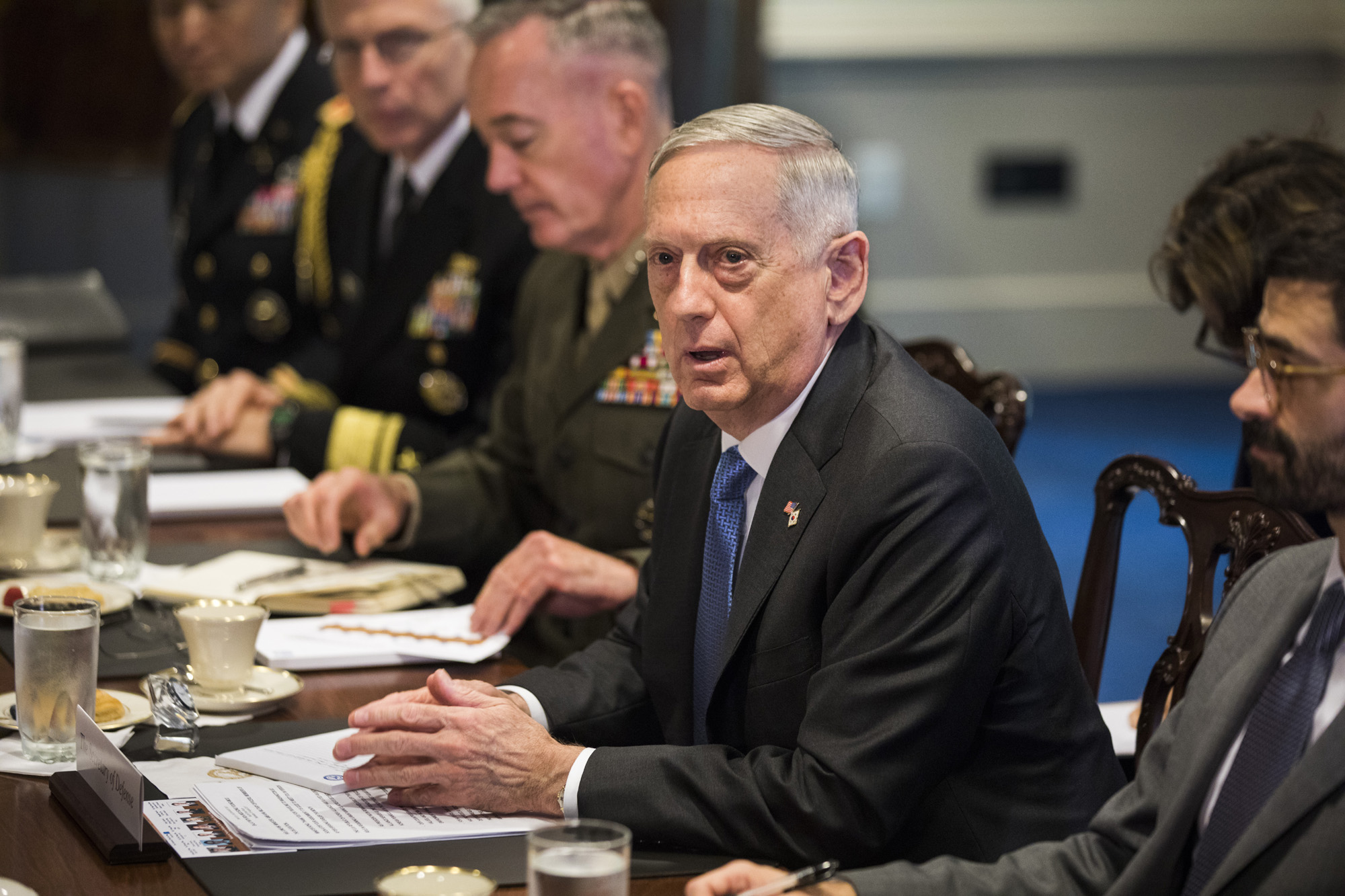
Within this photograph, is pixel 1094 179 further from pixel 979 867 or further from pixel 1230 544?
pixel 979 867

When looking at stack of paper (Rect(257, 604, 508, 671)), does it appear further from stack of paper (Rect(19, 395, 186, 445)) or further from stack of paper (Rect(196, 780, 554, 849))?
stack of paper (Rect(19, 395, 186, 445))

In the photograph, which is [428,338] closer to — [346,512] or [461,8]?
[461,8]

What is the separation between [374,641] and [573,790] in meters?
0.65

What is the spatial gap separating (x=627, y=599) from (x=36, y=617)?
0.86m

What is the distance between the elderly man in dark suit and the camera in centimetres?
156

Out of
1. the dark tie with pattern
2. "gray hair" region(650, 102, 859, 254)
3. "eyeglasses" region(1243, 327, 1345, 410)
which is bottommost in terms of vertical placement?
the dark tie with pattern

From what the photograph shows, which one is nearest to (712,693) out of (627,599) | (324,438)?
(627,599)

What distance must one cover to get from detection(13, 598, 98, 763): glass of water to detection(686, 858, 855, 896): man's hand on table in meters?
0.72

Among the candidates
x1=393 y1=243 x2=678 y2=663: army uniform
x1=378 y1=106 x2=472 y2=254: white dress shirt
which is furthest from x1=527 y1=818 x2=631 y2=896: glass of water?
x1=378 y1=106 x2=472 y2=254: white dress shirt

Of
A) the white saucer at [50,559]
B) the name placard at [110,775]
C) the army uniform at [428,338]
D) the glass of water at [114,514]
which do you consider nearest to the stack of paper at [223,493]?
the army uniform at [428,338]

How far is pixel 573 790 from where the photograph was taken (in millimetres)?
1593

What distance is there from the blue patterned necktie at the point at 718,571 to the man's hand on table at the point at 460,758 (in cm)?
24

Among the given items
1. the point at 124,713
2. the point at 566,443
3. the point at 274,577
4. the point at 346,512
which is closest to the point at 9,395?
the point at 346,512

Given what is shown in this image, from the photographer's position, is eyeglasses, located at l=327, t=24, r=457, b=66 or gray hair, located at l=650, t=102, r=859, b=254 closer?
gray hair, located at l=650, t=102, r=859, b=254
